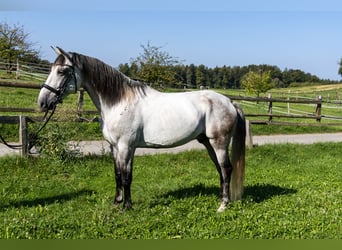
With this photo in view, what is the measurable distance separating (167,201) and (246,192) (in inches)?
62.5

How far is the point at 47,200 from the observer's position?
18.3 feet

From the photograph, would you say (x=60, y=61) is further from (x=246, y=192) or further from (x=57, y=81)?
(x=246, y=192)

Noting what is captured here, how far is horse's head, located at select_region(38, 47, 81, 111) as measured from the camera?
4625 mm

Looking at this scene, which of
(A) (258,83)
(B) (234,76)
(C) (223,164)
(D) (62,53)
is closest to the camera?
(D) (62,53)

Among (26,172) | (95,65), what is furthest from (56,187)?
(95,65)

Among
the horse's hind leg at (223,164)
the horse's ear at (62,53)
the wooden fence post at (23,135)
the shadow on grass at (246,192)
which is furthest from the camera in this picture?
the wooden fence post at (23,135)

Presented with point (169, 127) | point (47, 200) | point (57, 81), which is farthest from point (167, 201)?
point (57, 81)

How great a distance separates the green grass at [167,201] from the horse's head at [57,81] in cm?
159

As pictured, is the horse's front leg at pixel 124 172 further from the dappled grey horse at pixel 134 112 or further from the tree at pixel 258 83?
the tree at pixel 258 83

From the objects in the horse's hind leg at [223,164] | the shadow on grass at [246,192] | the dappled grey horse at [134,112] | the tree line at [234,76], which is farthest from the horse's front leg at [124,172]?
the tree line at [234,76]

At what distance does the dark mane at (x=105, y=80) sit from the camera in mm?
4871

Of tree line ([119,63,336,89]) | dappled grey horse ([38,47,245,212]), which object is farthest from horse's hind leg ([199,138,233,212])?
tree line ([119,63,336,89])

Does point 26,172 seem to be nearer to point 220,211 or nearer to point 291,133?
point 220,211

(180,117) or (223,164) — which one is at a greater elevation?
(180,117)
